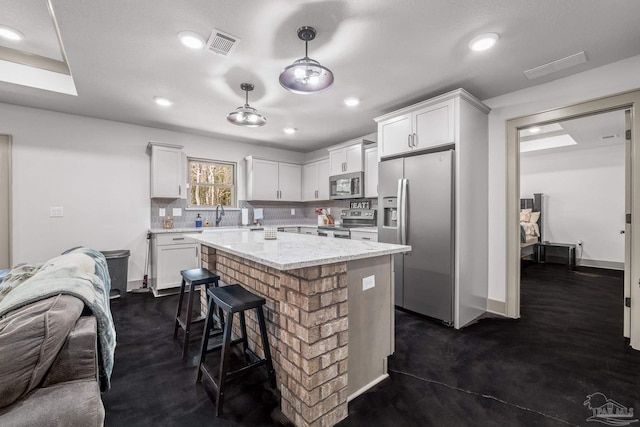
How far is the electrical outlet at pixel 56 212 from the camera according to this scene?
11.9 ft

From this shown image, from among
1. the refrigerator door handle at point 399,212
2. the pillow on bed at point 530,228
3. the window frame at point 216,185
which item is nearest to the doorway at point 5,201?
the window frame at point 216,185

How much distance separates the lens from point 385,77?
2721mm

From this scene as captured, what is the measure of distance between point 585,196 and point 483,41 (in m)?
5.83

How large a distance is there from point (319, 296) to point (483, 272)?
100 inches

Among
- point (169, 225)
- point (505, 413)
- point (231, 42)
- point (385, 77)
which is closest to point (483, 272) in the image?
point (505, 413)

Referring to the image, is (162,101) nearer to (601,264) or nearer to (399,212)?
(399,212)

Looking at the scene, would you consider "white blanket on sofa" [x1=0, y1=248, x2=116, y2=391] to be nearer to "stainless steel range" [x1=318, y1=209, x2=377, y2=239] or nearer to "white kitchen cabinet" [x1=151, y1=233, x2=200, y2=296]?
"white kitchen cabinet" [x1=151, y1=233, x2=200, y2=296]

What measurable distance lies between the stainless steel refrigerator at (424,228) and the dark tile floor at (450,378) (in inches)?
10.8

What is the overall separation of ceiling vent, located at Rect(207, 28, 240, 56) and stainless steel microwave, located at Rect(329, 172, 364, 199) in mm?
2771

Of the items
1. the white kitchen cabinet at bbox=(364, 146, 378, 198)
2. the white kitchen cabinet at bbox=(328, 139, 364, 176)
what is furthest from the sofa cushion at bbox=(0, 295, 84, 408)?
the white kitchen cabinet at bbox=(328, 139, 364, 176)

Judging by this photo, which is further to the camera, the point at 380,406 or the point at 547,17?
the point at 547,17

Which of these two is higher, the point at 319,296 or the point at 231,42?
the point at 231,42

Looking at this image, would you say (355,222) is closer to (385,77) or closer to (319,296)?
(385,77)

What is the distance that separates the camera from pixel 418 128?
3.15m
